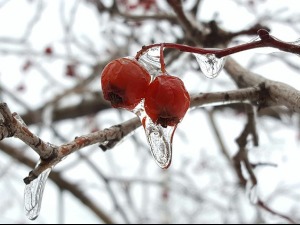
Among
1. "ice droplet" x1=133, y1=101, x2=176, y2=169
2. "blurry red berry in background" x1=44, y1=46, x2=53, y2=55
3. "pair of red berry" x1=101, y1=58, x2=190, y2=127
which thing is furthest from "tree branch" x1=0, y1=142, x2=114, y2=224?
"pair of red berry" x1=101, y1=58, x2=190, y2=127

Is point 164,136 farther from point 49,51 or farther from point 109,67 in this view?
point 49,51

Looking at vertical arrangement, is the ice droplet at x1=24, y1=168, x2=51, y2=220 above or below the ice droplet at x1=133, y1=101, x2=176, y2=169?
below

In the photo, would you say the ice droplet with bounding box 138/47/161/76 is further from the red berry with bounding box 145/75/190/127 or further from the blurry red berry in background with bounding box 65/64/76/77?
the blurry red berry in background with bounding box 65/64/76/77

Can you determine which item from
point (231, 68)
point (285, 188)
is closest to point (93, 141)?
point (231, 68)

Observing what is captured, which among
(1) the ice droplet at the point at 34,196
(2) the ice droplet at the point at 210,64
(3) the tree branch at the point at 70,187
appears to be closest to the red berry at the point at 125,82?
(2) the ice droplet at the point at 210,64

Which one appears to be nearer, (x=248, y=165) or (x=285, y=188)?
(x=248, y=165)

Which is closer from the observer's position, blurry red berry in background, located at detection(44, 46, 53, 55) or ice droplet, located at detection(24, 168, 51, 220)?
ice droplet, located at detection(24, 168, 51, 220)
